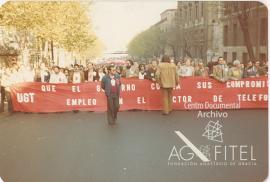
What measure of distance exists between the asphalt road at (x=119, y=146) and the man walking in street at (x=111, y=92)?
0.21 feet

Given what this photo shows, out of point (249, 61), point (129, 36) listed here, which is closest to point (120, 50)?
point (129, 36)

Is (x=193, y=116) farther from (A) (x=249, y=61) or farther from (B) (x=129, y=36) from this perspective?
(B) (x=129, y=36)

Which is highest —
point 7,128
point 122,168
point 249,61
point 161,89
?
point 249,61

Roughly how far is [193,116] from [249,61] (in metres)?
0.46

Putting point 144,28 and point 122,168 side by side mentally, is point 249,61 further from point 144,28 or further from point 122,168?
point 122,168

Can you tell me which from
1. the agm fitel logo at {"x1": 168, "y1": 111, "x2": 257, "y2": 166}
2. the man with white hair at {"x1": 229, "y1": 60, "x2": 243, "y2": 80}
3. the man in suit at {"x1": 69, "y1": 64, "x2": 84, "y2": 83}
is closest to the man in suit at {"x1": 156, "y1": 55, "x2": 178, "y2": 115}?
the agm fitel logo at {"x1": 168, "y1": 111, "x2": 257, "y2": 166}

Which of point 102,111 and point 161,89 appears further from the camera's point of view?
point 161,89

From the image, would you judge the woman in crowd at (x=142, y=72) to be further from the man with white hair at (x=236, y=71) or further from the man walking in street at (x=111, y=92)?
the man with white hair at (x=236, y=71)

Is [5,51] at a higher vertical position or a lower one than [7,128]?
higher

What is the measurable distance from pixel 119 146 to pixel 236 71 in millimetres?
838

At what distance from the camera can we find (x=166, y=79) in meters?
2.34

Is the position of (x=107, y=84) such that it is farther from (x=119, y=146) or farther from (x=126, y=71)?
(x=119, y=146)

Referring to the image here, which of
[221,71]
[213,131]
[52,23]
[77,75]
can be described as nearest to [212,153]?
[213,131]

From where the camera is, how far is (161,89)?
2525 mm
